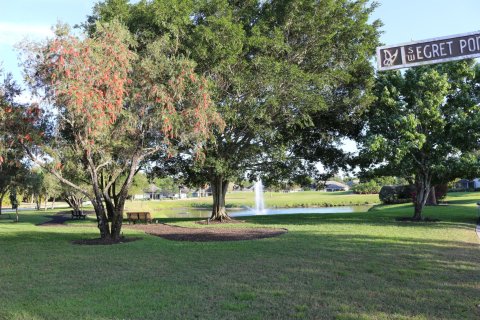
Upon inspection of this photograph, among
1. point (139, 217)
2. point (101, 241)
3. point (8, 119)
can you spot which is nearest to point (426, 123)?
point (101, 241)

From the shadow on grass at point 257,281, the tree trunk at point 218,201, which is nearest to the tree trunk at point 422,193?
the shadow on grass at point 257,281

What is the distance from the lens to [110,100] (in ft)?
39.9

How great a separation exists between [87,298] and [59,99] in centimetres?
737

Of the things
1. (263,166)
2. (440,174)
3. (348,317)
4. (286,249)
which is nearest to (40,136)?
(286,249)

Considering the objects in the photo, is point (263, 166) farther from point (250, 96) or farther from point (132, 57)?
point (132, 57)

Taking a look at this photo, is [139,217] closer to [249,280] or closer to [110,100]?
[110,100]

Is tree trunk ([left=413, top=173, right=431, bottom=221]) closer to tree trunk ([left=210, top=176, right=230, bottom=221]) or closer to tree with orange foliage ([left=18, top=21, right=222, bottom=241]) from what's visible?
tree trunk ([left=210, top=176, right=230, bottom=221])

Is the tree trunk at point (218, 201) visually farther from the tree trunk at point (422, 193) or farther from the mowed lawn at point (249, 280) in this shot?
the mowed lawn at point (249, 280)

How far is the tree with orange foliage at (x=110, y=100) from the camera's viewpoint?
462 inches

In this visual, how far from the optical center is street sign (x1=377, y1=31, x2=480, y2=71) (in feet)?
11.9

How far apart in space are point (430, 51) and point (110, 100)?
33.0ft

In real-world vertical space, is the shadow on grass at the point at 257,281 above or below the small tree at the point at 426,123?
below

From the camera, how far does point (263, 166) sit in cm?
2559

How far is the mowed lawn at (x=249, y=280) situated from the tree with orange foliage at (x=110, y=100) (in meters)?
3.34
